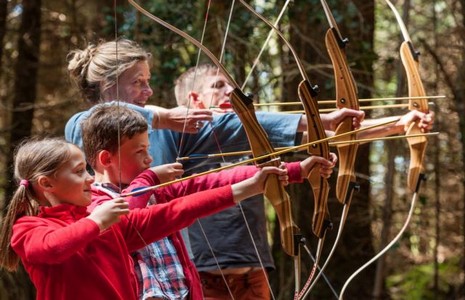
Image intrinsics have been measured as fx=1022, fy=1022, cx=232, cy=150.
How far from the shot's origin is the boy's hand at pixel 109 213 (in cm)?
229

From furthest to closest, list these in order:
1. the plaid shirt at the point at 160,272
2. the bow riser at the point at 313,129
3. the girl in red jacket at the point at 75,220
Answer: the bow riser at the point at 313,129
the plaid shirt at the point at 160,272
the girl in red jacket at the point at 75,220

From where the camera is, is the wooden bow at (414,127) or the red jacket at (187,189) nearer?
the red jacket at (187,189)

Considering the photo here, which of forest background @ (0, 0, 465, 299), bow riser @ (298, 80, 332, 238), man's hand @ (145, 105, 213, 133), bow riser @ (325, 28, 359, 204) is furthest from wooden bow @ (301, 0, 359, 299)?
forest background @ (0, 0, 465, 299)

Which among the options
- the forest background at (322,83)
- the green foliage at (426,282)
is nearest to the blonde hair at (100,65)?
the forest background at (322,83)

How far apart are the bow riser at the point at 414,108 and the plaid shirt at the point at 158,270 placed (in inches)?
34.5

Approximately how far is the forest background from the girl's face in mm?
2663

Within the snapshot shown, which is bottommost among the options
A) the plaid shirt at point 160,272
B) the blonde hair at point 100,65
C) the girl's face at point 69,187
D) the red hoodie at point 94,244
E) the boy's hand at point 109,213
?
the plaid shirt at point 160,272

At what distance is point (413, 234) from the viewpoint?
6836mm

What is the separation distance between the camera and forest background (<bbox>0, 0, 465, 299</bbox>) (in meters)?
5.78

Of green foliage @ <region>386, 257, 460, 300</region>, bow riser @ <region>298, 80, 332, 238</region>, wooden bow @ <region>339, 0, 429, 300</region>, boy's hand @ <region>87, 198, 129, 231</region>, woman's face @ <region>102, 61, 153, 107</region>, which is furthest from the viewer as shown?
green foliage @ <region>386, 257, 460, 300</region>

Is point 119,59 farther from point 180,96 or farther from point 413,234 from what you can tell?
point 413,234

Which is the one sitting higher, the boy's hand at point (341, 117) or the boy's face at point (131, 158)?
the boy's hand at point (341, 117)

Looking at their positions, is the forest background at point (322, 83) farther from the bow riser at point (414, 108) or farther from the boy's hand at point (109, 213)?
the boy's hand at point (109, 213)

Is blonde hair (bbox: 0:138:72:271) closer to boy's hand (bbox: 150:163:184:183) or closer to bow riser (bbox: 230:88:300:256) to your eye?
boy's hand (bbox: 150:163:184:183)
